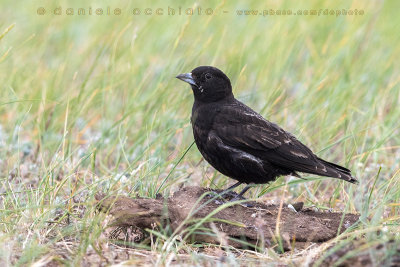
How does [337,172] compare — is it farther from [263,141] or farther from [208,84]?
[208,84]

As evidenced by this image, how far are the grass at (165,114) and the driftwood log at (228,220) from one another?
12cm

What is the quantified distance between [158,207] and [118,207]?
0.23 m

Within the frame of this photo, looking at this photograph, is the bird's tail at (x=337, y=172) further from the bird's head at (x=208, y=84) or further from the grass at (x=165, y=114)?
the bird's head at (x=208, y=84)

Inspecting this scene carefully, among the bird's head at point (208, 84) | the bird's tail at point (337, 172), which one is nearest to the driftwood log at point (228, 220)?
the bird's tail at point (337, 172)

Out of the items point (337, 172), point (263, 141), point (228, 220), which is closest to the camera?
point (228, 220)

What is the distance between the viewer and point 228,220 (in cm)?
401

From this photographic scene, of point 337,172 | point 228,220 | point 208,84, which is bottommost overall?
point 228,220

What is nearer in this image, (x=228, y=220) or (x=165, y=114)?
(x=228, y=220)

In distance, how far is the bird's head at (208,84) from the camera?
5070 mm

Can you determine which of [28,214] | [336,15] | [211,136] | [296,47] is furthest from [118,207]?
[336,15]

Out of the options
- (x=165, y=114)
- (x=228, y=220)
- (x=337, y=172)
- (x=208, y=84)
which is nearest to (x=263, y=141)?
(x=337, y=172)

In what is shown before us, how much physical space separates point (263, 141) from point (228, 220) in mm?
894

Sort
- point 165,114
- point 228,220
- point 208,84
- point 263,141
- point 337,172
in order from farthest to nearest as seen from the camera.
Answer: point 165,114
point 208,84
point 263,141
point 337,172
point 228,220

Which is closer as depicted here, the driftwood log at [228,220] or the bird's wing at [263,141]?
the driftwood log at [228,220]
